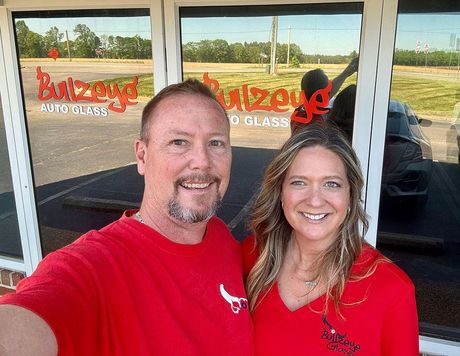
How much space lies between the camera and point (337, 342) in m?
1.34

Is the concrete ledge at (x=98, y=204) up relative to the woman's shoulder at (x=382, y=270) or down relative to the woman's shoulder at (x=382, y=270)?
down

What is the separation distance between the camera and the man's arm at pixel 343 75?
2.30m

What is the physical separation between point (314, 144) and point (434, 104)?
4.14 ft

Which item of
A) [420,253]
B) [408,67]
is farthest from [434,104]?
[420,253]

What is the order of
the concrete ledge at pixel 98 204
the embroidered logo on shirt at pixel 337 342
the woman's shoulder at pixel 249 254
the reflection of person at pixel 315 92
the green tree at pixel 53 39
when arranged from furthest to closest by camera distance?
the concrete ledge at pixel 98 204 → the green tree at pixel 53 39 → the reflection of person at pixel 315 92 → the woman's shoulder at pixel 249 254 → the embroidered logo on shirt at pixel 337 342

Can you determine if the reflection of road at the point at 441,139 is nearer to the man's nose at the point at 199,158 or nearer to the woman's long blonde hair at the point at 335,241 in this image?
the woman's long blonde hair at the point at 335,241

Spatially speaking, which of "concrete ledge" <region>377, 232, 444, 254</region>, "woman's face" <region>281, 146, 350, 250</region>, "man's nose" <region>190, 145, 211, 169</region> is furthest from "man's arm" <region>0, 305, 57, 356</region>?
"concrete ledge" <region>377, 232, 444, 254</region>

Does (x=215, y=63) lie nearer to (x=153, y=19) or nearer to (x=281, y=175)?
(x=153, y=19)

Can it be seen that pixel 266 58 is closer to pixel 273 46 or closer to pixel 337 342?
pixel 273 46

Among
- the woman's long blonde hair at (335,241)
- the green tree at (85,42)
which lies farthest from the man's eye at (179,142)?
the green tree at (85,42)

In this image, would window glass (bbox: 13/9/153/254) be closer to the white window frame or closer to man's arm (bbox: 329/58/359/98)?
the white window frame

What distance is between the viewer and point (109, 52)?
2.83 metres

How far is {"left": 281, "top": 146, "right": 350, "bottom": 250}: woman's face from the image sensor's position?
1485 millimetres

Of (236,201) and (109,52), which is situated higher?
(109,52)
